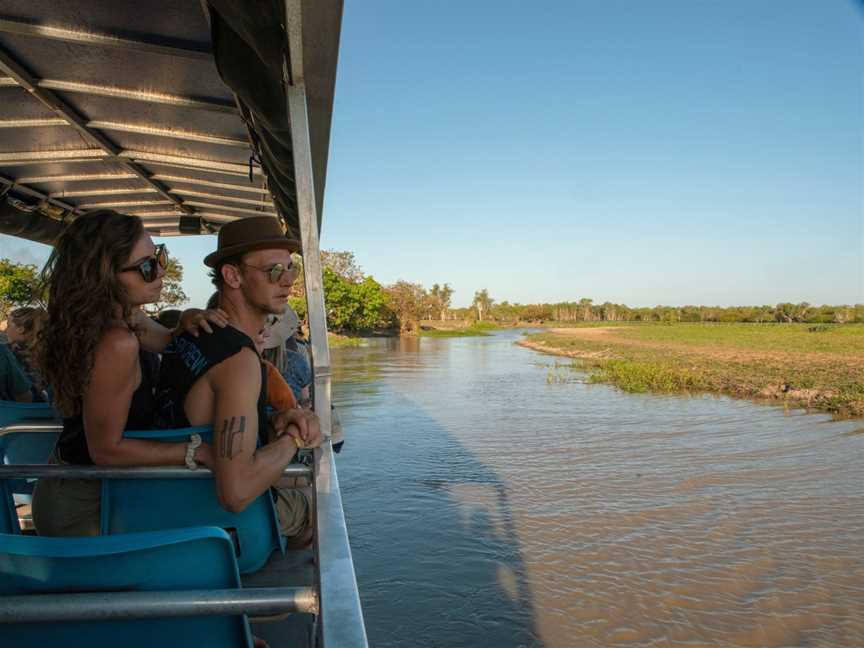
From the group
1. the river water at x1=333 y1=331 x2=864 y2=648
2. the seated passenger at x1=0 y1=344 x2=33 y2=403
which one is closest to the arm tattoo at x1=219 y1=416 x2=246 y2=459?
the seated passenger at x1=0 y1=344 x2=33 y2=403

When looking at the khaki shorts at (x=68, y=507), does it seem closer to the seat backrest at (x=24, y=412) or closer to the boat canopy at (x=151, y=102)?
→ the seat backrest at (x=24, y=412)

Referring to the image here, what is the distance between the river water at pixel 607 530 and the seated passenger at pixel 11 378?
2.60m

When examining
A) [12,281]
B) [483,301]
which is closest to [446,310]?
[483,301]

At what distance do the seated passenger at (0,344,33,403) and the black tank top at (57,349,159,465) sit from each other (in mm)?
2404

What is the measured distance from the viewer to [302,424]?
1.90 m

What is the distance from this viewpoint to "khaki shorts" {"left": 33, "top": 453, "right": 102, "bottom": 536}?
1.75m

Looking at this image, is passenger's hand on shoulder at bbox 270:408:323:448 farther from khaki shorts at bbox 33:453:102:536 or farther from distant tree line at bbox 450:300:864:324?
A: distant tree line at bbox 450:300:864:324

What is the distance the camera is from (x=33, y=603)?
0.93 meters

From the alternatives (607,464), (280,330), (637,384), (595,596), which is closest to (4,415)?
(280,330)

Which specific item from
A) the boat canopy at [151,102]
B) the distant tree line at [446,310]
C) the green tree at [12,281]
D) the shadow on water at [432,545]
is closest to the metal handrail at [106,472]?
the boat canopy at [151,102]

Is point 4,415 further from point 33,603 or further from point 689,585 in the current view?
point 689,585

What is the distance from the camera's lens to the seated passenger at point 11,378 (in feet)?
12.4

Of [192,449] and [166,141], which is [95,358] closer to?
[192,449]

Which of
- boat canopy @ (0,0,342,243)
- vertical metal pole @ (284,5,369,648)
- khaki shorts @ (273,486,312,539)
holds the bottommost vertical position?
khaki shorts @ (273,486,312,539)
